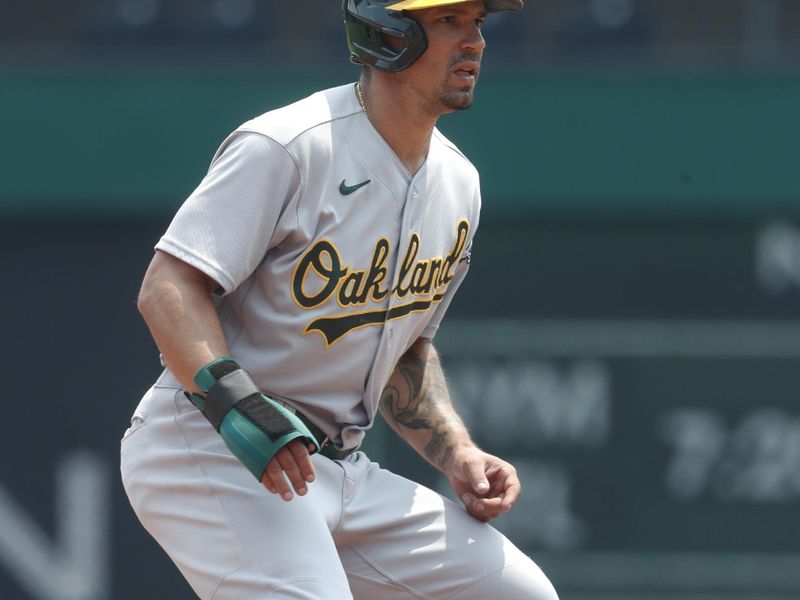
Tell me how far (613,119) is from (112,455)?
283 centimetres

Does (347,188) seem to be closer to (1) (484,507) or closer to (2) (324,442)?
(2) (324,442)

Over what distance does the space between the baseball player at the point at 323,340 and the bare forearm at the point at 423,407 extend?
0.02 meters

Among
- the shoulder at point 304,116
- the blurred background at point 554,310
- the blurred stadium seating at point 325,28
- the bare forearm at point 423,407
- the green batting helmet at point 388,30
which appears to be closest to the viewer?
the shoulder at point 304,116

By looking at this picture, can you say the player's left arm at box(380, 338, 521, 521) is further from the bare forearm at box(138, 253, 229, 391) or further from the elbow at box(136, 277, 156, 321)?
the elbow at box(136, 277, 156, 321)

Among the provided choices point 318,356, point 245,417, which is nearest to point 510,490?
point 318,356

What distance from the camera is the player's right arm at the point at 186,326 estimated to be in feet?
10.3

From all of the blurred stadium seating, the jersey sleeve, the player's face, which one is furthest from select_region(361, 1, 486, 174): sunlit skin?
the blurred stadium seating

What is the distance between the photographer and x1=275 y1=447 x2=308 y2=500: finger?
10.2 feet

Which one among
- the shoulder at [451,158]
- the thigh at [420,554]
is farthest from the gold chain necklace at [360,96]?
the thigh at [420,554]

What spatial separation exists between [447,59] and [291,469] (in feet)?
3.18

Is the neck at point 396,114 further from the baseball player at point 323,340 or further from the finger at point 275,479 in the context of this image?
the finger at point 275,479

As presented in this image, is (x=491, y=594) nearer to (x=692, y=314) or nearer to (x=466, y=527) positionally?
(x=466, y=527)

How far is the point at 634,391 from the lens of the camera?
7785mm

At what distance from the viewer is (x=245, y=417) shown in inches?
123
